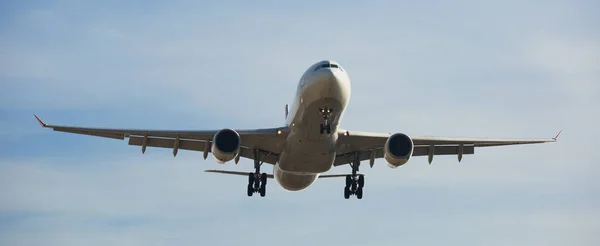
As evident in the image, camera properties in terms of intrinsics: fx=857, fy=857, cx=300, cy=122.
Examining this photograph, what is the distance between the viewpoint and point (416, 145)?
39094mm

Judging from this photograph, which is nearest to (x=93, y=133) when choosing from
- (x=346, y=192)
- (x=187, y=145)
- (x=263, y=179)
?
(x=187, y=145)

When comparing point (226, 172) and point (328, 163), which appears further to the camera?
point (226, 172)

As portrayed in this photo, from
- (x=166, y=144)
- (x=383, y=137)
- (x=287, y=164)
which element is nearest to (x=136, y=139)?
(x=166, y=144)

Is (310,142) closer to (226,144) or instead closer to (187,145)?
(226,144)

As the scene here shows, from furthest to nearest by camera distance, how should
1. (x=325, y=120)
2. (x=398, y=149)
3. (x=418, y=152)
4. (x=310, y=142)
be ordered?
(x=418, y=152), (x=398, y=149), (x=310, y=142), (x=325, y=120)

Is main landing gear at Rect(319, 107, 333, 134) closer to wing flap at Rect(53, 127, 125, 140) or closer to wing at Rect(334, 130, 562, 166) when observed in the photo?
wing at Rect(334, 130, 562, 166)

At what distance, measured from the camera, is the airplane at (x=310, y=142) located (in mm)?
31828

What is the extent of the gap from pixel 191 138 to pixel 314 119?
23.2 feet

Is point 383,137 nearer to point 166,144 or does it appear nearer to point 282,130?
point 282,130

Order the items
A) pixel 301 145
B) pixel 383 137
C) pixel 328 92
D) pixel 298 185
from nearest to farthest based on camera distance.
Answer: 1. pixel 328 92
2. pixel 301 145
3. pixel 383 137
4. pixel 298 185

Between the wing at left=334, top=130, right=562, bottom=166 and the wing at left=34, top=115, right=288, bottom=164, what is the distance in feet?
9.13

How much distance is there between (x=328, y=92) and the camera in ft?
102

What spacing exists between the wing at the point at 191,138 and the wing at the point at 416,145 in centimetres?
278

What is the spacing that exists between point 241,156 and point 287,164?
14.5 ft
